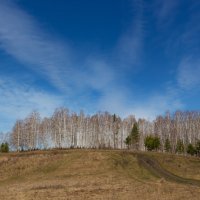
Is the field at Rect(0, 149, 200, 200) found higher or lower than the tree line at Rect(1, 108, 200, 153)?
lower

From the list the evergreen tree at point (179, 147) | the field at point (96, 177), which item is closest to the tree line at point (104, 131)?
the evergreen tree at point (179, 147)

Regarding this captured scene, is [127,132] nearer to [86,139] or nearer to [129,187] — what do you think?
[86,139]

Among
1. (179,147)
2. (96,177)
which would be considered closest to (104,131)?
(179,147)

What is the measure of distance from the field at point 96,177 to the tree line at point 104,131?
54.0 metres

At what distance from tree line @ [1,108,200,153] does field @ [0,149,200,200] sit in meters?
54.0

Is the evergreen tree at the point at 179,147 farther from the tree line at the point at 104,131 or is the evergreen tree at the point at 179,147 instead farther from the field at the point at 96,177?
the field at the point at 96,177

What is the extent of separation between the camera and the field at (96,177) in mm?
35875

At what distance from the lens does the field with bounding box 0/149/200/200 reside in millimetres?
35875

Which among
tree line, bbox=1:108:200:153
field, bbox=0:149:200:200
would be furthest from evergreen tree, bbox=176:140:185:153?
field, bbox=0:149:200:200

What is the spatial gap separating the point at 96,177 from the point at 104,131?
92888mm

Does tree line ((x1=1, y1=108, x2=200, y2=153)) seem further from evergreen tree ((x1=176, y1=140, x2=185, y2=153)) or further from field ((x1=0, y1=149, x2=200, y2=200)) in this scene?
field ((x1=0, y1=149, x2=200, y2=200))

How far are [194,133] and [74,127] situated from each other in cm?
6113

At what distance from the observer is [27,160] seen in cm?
6588

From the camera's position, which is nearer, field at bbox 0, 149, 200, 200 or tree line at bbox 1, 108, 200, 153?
field at bbox 0, 149, 200, 200
